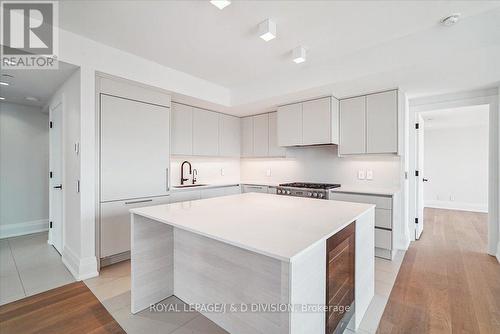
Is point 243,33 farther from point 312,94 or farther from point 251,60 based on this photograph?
point 312,94

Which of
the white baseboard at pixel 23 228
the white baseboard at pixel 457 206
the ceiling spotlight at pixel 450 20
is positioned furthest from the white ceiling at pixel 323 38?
the white baseboard at pixel 457 206

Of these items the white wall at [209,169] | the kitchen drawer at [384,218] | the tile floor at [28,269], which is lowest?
the tile floor at [28,269]

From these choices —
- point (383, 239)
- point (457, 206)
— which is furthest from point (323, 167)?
point (457, 206)

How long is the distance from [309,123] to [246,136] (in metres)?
1.66

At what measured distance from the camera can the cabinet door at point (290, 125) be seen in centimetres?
376

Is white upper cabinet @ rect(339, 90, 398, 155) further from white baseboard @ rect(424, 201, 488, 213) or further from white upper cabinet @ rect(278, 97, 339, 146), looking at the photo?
white baseboard @ rect(424, 201, 488, 213)

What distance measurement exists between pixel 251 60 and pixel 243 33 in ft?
2.06

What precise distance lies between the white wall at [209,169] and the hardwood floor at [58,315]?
2.19 meters

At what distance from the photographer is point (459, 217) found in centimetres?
529

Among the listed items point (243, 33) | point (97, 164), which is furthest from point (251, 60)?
point (97, 164)

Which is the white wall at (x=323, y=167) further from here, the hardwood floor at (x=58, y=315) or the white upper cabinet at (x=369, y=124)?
the hardwood floor at (x=58, y=315)

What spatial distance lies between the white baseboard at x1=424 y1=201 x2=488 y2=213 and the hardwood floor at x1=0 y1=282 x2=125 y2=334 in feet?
25.7

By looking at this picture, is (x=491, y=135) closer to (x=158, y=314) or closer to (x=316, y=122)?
(x=316, y=122)

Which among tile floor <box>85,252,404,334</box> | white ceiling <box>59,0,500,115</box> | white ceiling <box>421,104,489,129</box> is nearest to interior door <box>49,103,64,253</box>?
tile floor <box>85,252,404,334</box>
